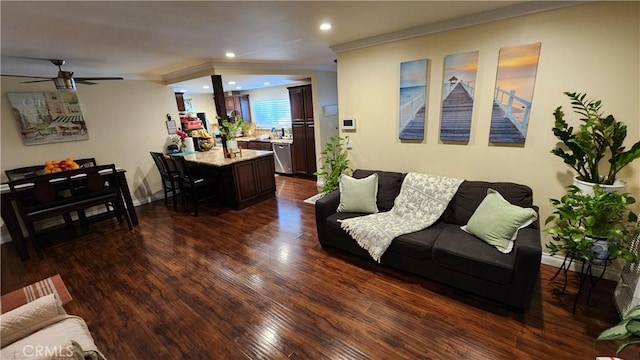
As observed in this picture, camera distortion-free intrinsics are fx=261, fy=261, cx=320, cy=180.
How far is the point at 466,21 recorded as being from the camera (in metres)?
2.46

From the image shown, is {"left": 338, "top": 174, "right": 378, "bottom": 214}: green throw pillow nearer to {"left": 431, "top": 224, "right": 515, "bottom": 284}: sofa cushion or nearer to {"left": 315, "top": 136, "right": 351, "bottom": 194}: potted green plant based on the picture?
{"left": 315, "top": 136, "right": 351, "bottom": 194}: potted green plant

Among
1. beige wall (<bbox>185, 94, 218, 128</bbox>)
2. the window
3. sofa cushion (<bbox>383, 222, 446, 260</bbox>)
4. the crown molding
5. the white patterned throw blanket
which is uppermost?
the crown molding

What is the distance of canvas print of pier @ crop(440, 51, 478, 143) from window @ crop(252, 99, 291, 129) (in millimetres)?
A: 4696

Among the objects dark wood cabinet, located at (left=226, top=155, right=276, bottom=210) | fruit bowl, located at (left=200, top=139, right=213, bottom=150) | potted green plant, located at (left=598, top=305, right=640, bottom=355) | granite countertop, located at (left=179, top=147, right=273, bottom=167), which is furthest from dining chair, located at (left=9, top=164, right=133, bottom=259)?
potted green plant, located at (left=598, top=305, right=640, bottom=355)

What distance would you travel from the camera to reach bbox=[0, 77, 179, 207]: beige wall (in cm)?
372

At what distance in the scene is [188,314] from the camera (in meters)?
2.17

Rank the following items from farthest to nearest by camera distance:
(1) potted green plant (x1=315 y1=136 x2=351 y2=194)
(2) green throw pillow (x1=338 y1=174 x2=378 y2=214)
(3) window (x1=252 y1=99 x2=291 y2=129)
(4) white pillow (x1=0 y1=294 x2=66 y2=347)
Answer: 1. (3) window (x1=252 y1=99 x2=291 y2=129)
2. (1) potted green plant (x1=315 y1=136 x2=351 y2=194)
3. (2) green throw pillow (x1=338 y1=174 x2=378 y2=214)
4. (4) white pillow (x1=0 y1=294 x2=66 y2=347)

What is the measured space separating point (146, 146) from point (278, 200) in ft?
9.04

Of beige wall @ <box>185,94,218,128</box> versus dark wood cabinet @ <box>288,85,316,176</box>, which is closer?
dark wood cabinet @ <box>288,85,316,176</box>

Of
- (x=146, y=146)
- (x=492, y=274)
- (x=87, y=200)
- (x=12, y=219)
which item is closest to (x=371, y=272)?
(x=492, y=274)

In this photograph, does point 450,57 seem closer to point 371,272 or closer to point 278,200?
point 371,272

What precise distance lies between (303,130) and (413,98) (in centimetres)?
311

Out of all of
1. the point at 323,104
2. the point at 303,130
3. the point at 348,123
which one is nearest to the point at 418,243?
the point at 348,123

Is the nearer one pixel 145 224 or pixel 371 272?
pixel 371 272
